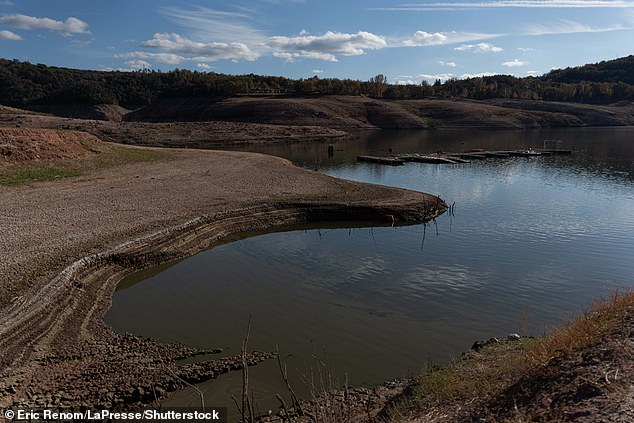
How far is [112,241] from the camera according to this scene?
1939 cm

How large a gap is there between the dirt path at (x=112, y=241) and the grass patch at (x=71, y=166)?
1.16 metres

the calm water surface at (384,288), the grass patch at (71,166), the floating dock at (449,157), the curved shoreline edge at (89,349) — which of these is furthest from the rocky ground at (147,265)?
the floating dock at (449,157)

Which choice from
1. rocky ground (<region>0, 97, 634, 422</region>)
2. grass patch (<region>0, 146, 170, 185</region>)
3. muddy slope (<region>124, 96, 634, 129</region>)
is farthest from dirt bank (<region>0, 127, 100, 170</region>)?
muddy slope (<region>124, 96, 634, 129</region>)

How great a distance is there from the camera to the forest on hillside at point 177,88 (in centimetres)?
12631

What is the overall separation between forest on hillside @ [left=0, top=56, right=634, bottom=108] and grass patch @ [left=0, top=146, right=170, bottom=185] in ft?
299

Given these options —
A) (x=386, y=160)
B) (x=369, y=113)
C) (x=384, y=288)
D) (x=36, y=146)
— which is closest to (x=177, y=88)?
(x=369, y=113)

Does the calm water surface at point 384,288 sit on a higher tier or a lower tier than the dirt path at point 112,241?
lower

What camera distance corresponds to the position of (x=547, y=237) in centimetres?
2431

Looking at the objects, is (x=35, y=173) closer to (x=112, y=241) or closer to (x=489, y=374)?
(x=112, y=241)

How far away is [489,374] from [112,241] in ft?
49.8

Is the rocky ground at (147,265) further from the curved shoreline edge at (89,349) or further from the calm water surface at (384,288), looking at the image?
the calm water surface at (384,288)

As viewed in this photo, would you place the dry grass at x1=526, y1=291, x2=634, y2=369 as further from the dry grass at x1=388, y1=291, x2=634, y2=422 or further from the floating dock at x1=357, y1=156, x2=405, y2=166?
the floating dock at x1=357, y1=156, x2=405, y2=166

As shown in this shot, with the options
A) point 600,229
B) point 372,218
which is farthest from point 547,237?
point 372,218

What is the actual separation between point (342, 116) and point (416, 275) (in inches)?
3939
